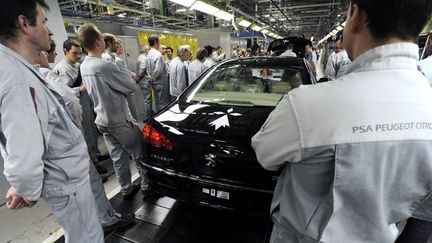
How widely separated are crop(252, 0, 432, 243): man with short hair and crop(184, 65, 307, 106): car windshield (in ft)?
5.17

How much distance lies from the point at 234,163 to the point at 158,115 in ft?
3.06

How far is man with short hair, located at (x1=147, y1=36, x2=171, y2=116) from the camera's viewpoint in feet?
17.7

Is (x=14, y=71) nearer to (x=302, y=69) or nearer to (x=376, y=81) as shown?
(x=376, y=81)

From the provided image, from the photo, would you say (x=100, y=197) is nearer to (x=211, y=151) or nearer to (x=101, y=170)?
(x=211, y=151)

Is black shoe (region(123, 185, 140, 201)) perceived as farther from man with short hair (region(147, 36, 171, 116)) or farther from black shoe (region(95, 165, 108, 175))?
man with short hair (region(147, 36, 171, 116))

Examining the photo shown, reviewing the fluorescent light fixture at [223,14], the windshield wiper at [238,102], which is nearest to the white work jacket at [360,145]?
the windshield wiper at [238,102]

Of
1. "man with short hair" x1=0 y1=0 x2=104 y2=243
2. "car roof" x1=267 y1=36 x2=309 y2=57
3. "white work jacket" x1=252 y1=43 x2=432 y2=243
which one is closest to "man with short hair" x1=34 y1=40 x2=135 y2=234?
"man with short hair" x1=0 y1=0 x2=104 y2=243

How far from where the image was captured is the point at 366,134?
0.70m

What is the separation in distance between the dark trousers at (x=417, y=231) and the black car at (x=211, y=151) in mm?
993

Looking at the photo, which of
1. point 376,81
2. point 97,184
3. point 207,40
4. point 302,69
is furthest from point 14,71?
point 207,40

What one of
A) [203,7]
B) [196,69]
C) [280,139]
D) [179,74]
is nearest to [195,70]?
[196,69]

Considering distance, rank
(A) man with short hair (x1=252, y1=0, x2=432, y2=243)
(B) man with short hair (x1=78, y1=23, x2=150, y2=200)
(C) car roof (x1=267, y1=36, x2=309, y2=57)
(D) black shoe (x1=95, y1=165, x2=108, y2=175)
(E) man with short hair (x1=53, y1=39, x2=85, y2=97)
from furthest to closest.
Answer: (C) car roof (x1=267, y1=36, x2=309, y2=57), (D) black shoe (x1=95, y1=165, x2=108, y2=175), (E) man with short hair (x1=53, y1=39, x2=85, y2=97), (B) man with short hair (x1=78, y1=23, x2=150, y2=200), (A) man with short hair (x1=252, y1=0, x2=432, y2=243)

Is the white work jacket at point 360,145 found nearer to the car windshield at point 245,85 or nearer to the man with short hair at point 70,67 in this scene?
the car windshield at point 245,85

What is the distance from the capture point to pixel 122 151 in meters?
2.55
